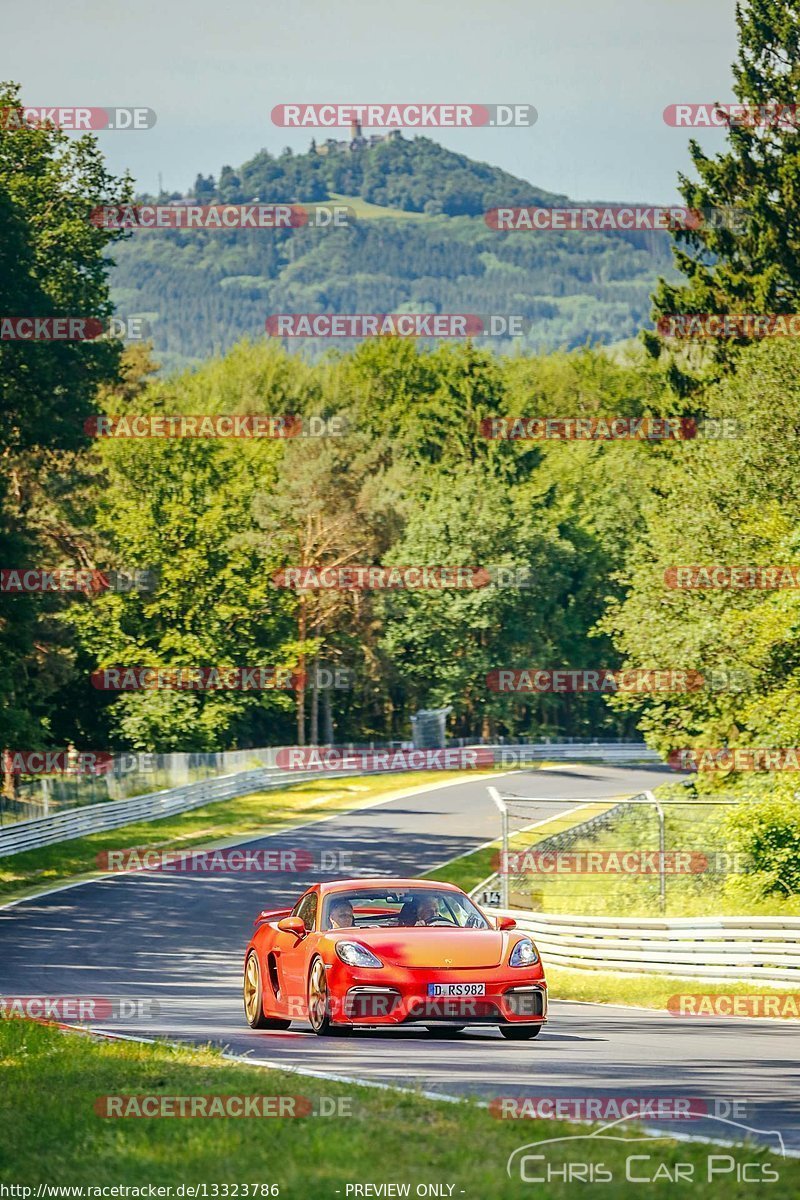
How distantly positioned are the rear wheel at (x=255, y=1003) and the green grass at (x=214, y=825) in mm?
21037

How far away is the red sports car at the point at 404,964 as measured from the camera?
13.3 metres

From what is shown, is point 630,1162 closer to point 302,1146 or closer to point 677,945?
point 302,1146

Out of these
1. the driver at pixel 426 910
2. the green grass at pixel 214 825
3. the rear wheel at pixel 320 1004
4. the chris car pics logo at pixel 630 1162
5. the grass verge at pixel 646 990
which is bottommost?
the green grass at pixel 214 825

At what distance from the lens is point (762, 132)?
5241 centimetres

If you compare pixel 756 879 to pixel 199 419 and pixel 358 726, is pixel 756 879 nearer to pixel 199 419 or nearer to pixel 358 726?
pixel 199 419

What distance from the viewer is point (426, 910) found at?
48.3ft

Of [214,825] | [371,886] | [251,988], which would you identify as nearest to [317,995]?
[371,886]

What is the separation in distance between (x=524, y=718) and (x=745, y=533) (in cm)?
5387

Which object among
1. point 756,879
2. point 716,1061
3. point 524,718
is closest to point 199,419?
point 524,718

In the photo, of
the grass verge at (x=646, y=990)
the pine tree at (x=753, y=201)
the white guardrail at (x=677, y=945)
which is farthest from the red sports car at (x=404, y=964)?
the pine tree at (x=753, y=201)

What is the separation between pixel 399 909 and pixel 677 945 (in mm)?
8478

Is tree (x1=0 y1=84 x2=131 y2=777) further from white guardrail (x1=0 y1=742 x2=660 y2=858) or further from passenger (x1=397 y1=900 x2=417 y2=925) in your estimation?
passenger (x1=397 y1=900 x2=417 y2=925)

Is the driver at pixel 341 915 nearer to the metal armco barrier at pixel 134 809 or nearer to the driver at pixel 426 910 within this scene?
the driver at pixel 426 910

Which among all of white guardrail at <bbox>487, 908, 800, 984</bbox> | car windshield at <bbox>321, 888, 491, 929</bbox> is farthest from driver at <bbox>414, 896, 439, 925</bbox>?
white guardrail at <bbox>487, 908, 800, 984</bbox>
